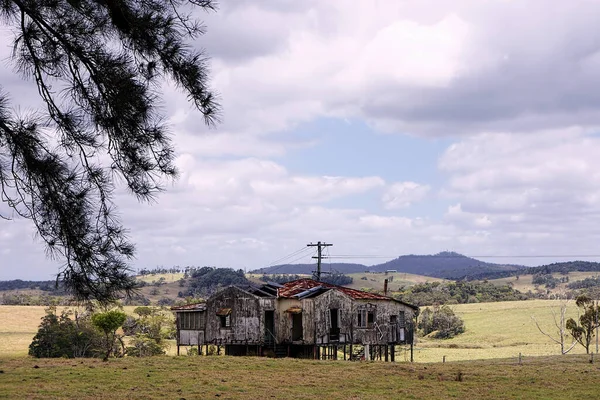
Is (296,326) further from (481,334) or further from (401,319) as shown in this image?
(481,334)

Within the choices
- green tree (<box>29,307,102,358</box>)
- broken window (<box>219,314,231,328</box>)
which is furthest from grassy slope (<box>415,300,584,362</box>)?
green tree (<box>29,307,102,358</box>)

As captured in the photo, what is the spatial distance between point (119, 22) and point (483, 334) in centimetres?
8224

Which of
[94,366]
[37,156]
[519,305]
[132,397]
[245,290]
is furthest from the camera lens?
[519,305]

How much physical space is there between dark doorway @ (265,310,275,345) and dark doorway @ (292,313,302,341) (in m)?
1.37

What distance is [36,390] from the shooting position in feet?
82.2

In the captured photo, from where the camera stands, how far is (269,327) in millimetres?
51156

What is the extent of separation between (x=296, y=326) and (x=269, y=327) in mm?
1881

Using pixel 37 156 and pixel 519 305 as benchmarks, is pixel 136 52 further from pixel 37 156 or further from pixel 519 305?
pixel 519 305

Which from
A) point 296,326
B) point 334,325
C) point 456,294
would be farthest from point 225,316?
point 456,294

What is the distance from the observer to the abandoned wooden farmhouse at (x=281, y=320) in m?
49.8

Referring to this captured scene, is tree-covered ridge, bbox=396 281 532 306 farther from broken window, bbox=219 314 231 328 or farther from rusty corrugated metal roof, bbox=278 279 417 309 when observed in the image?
broken window, bbox=219 314 231 328

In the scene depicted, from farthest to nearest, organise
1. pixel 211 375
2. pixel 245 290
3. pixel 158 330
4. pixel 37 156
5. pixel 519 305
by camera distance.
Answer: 1. pixel 519 305
2. pixel 158 330
3. pixel 245 290
4. pixel 211 375
5. pixel 37 156

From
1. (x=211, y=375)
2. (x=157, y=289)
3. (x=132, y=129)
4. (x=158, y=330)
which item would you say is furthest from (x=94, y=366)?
(x=157, y=289)

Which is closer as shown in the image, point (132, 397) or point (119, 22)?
point (119, 22)
